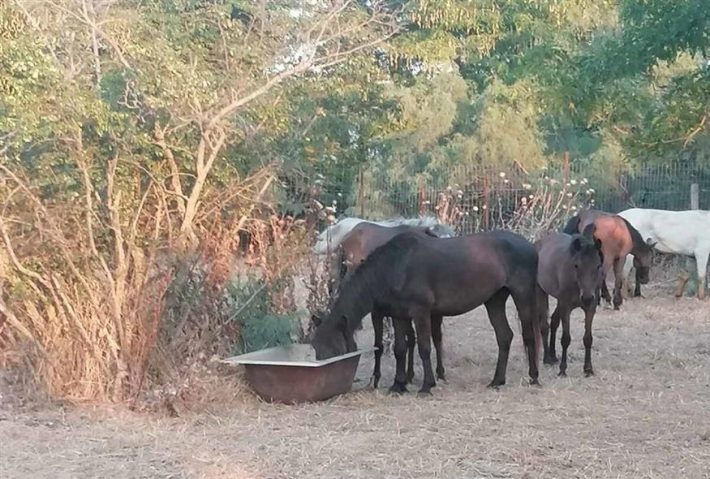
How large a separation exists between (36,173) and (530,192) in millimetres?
11091

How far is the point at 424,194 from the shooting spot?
1748 centimetres

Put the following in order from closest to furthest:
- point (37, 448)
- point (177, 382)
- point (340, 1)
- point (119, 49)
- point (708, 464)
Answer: point (708, 464) < point (37, 448) < point (177, 382) < point (119, 49) < point (340, 1)

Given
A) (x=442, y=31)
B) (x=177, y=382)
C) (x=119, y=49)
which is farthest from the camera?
(x=442, y=31)

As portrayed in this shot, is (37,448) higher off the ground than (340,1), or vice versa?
(340,1)

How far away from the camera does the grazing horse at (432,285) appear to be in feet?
24.7

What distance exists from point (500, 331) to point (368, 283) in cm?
131

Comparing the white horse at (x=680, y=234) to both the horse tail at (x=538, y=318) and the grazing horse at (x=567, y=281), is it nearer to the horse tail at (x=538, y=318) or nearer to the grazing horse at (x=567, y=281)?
the grazing horse at (x=567, y=281)

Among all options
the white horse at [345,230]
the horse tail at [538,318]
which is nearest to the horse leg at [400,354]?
the horse tail at [538,318]

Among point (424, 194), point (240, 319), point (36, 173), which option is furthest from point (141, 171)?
point (424, 194)

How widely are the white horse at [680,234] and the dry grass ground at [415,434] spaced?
574 cm

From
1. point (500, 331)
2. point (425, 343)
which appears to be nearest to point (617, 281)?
point (500, 331)

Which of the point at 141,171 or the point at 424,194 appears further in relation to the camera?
the point at 424,194

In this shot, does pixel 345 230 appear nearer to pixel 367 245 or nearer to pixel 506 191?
pixel 367 245

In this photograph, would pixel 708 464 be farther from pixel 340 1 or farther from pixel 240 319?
pixel 340 1
